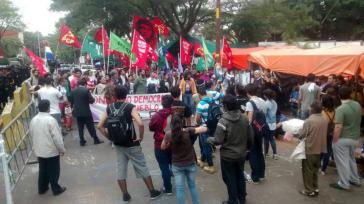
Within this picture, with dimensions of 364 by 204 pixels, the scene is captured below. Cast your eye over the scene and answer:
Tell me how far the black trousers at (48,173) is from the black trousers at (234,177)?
2.87m

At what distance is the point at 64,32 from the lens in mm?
14906

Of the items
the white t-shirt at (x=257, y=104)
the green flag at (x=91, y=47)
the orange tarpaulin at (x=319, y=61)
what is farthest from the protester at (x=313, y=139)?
the green flag at (x=91, y=47)

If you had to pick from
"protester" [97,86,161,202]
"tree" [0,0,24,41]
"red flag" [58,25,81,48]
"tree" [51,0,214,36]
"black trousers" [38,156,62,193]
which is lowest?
"black trousers" [38,156,62,193]

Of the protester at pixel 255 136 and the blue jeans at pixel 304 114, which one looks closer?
the protester at pixel 255 136

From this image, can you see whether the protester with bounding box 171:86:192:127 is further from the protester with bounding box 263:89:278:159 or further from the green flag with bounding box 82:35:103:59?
the green flag with bounding box 82:35:103:59

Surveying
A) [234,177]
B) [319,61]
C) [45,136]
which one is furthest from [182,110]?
[319,61]

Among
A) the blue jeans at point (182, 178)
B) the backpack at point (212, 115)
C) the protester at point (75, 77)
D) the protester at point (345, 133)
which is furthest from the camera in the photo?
the protester at point (75, 77)

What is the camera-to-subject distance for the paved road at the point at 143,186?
611cm

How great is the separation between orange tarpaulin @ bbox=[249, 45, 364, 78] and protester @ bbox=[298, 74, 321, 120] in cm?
70

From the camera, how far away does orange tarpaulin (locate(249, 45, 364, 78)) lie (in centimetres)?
917

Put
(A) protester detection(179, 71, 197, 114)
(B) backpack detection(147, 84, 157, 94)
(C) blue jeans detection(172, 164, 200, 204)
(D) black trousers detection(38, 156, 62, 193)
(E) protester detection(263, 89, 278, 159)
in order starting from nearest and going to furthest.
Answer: (C) blue jeans detection(172, 164, 200, 204) < (D) black trousers detection(38, 156, 62, 193) < (E) protester detection(263, 89, 278, 159) < (A) protester detection(179, 71, 197, 114) < (B) backpack detection(147, 84, 157, 94)

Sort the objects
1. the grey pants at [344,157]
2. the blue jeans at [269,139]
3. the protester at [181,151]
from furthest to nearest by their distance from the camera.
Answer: the blue jeans at [269,139] → the grey pants at [344,157] → the protester at [181,151]

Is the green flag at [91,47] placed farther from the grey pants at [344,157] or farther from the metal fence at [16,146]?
the grey pants at [344,157]

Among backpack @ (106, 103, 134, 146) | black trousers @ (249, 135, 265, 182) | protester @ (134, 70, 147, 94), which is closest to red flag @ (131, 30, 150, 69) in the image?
protester @ (134, 70, 147, 94)
